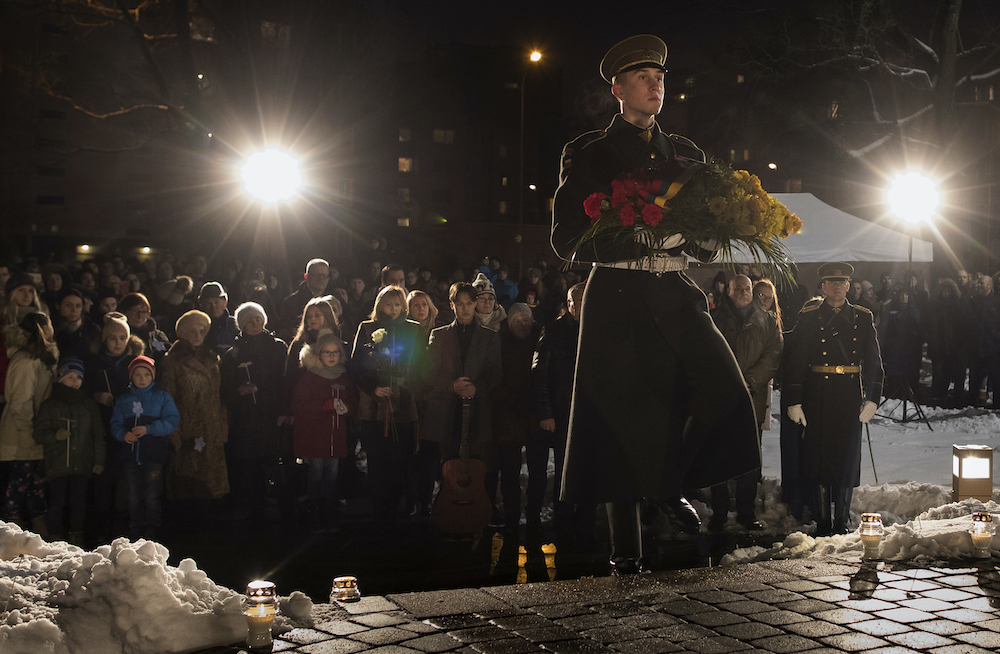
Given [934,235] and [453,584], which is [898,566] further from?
[934,235]

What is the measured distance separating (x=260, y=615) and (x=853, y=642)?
2295 mm

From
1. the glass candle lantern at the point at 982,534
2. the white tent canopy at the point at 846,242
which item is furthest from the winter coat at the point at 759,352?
the white tent canopy at the point at 846,242

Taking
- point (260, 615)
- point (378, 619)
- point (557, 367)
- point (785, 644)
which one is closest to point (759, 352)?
point (557, 367)

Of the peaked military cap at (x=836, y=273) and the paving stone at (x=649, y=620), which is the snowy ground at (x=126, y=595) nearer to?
the paving stone at (x=649, y=620)

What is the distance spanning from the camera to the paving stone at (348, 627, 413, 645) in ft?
13.8

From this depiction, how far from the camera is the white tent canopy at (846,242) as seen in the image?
17.5m

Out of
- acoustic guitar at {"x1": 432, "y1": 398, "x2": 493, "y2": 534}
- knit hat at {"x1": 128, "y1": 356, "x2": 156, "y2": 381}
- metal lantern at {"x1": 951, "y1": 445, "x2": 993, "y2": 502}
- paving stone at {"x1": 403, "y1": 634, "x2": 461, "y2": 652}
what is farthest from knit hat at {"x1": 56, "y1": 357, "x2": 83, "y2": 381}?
metal lantern at {"x1": 951, "y1": 445, "x2": 993, "y2": 502}

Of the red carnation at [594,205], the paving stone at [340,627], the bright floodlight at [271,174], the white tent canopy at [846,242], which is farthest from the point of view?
the bright floodlight at [271,174]

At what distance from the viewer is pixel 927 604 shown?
4.79m

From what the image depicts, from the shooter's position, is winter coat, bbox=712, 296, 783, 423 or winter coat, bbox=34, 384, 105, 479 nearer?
winter coat, bbox=34, 384, 105, 479

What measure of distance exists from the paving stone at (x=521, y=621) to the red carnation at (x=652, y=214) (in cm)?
184

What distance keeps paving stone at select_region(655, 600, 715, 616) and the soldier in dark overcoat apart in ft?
2.03

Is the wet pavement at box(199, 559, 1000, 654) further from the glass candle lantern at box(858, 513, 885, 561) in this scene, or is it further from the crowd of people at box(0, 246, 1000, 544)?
the crowd of people at box(0, 246, 1000, 544)

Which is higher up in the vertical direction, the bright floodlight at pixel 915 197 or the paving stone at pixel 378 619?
the bright floodlight at pixel 915 197
